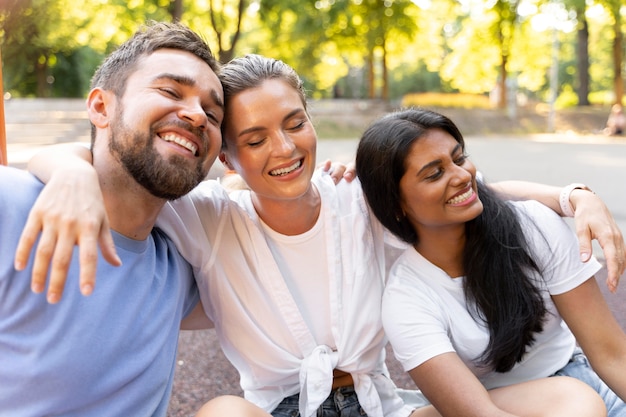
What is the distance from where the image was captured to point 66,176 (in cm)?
178

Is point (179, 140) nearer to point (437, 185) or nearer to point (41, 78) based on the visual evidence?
point (437, 185)

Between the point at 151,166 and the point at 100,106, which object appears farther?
the point at 100,106

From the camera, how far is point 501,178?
35.8 ft

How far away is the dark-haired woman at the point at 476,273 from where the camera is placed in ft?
7.96

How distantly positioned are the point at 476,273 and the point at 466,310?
0.49ft

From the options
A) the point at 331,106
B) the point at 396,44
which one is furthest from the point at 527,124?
the point at 331,106

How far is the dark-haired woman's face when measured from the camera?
247 centimetres

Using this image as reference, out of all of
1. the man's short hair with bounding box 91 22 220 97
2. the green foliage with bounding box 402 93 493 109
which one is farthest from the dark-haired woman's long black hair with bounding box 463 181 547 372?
the green foliage with bounding box 402 93 493 109

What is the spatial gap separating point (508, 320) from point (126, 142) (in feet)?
4.97

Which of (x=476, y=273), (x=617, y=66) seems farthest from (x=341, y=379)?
(x=617, y=66)

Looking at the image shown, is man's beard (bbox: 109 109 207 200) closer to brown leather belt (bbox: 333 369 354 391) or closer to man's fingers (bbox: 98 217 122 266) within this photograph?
man's fingers (bbox: 98 217 122 266)

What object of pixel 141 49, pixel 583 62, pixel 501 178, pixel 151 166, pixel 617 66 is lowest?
pixel 583 62

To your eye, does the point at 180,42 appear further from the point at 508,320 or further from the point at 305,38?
the point at 305,38

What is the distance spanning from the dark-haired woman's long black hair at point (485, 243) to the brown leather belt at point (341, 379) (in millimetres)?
515
